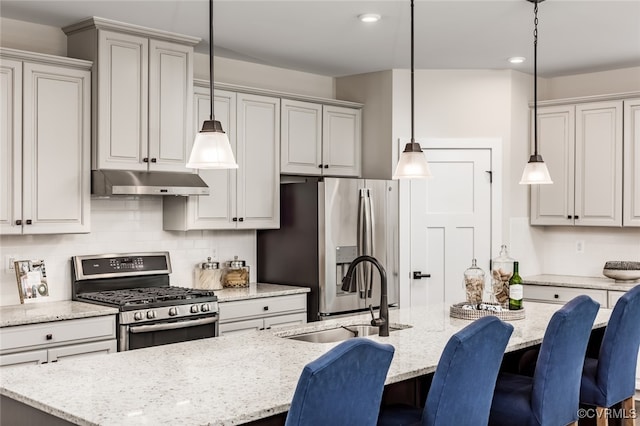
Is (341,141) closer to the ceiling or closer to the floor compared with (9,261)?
closer to the ceiling

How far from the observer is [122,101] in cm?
465

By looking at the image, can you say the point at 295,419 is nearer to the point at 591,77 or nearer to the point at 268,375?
the point at 268,375

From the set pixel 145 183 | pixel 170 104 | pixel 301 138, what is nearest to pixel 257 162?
pixel 301 138

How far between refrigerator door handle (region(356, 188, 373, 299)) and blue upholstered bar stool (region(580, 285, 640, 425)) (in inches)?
89.4

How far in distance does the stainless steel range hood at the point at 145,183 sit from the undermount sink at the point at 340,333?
1.61m

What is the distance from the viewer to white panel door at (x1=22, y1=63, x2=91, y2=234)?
4.29 meters

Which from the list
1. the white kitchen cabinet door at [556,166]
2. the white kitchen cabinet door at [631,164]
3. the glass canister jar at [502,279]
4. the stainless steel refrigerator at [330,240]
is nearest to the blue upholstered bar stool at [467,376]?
the glass canister jar at [502,279]

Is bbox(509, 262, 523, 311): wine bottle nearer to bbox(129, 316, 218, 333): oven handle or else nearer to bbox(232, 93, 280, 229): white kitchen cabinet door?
bbox(129, 316, 218, 333): oven handle

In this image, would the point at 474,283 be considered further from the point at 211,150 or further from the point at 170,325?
the point at 170,325

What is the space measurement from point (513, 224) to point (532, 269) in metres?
0.51

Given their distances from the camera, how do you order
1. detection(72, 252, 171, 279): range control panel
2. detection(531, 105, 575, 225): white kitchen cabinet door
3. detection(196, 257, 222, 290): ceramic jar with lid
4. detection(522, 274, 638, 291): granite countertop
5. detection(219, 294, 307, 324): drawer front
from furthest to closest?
detection(531, 105, 575, 225): white kitchen cabinet door
detection(522, 274, 638, 291): granite countertop
detection(196, 257, 222, 290): ceramic jar with lid
detection(219, 294, 307, 324): drawer front
detection(72, 252, 171, 279): range control panel

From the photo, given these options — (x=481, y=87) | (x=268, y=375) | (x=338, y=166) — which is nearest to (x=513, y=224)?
(x=481, y=87)

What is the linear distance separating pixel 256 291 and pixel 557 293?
2.45 metres

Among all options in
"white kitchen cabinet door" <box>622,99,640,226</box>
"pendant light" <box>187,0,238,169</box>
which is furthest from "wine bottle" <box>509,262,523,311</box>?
"white kitchen cabinet door" <box>622,99,640,226</box>
